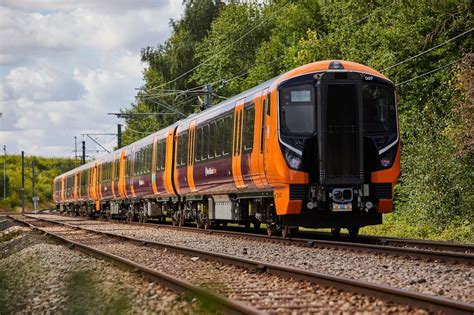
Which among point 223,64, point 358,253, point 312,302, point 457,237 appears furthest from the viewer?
point 223,64

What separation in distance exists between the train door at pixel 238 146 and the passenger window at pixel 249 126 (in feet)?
1.21

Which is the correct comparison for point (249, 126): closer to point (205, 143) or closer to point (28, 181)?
point (205, 143)

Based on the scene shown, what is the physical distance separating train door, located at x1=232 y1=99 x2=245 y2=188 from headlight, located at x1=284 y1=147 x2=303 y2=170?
2.81 meters

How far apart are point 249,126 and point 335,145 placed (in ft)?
Answer: 8.76

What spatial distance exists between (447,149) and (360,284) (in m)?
14.1

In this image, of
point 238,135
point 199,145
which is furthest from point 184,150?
point 238,135

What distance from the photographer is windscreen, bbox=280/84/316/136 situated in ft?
52.8

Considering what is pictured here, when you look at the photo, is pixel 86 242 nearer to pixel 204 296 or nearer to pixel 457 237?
pixel 457 237

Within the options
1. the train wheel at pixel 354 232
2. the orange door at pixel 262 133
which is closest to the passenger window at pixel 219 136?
the orange door at pixel 262 133

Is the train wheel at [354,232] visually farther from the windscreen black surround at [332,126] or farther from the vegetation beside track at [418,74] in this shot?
the vegetation beside track at [418,74]

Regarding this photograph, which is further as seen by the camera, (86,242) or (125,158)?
(125,158)

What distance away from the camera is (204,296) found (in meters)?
4.02

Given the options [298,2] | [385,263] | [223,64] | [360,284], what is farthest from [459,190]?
[223,64]

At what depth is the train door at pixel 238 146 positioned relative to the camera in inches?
740
